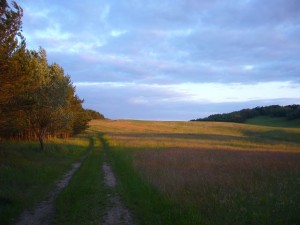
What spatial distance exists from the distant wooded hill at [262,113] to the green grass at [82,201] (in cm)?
10893

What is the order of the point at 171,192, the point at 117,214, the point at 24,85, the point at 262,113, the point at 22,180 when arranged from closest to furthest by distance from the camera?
the point at 117,214
the point at 171,192
the point at 22,180
the point at 24,85
the point at 262,113

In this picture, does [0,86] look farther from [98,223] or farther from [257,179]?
[257,179]

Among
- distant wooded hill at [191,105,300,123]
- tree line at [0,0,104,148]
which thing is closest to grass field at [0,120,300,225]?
tree line at [0,0,104,148]

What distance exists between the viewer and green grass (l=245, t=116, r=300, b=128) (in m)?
110

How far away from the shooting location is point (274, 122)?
118812mm

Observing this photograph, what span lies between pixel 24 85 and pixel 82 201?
11.3m

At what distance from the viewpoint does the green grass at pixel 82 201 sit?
10.5 m

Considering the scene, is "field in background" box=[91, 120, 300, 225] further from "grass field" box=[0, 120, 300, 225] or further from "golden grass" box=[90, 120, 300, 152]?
"golden grass" box=[90, 120, 300, 152]

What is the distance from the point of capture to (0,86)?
18.6 metres

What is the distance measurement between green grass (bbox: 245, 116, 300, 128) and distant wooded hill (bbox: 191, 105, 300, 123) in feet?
6.20

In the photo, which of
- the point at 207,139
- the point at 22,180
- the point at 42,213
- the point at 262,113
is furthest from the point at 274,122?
the point at 42,213

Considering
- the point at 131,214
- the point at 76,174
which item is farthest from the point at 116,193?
the point at 76,174

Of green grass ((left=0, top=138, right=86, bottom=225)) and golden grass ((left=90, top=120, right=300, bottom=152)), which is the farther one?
golden grass ((left=90, top=120, right=300, bottom=152))

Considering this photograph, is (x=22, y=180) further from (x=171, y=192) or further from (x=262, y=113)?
(x=262, y=113)
